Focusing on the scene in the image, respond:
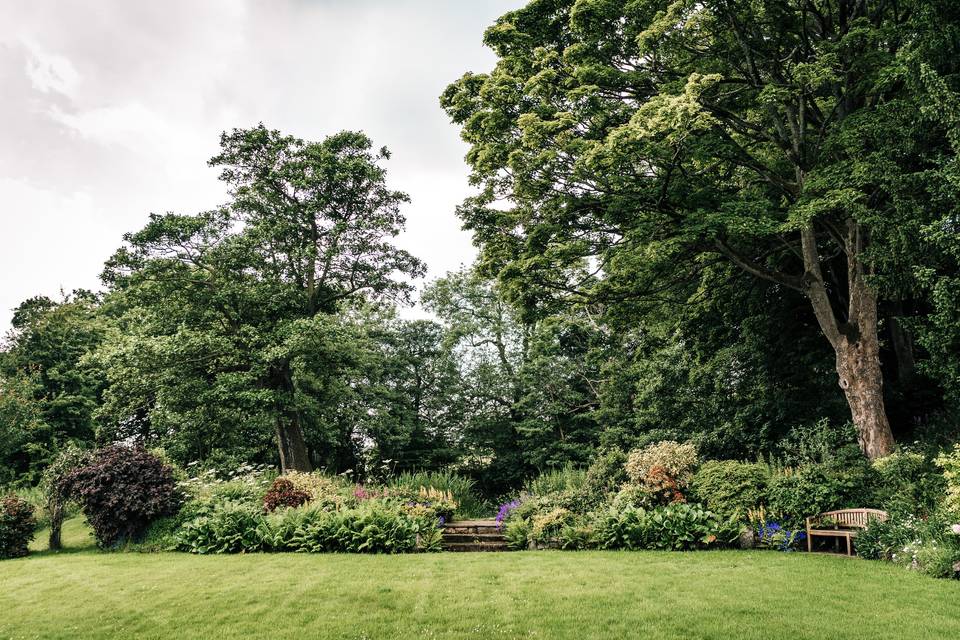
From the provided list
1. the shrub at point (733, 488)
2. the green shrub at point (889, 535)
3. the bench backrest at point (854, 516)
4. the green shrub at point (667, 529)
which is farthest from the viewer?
the shrub at point (733, 488)

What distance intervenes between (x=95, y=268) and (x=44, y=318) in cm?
1092

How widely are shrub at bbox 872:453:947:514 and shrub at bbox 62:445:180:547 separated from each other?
13.0 meters

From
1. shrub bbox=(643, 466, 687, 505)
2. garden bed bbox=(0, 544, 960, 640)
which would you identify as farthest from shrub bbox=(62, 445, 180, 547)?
shrub bbox=(643, 466, 687, 505)

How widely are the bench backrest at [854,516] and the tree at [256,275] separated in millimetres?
13352

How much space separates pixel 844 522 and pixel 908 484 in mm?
1075

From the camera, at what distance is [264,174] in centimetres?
1798

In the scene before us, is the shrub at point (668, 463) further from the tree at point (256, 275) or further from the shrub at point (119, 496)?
the tree at point (256, 275)

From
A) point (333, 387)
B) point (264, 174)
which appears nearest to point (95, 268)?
point (264, 174)

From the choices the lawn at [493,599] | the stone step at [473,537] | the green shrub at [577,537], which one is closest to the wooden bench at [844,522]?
the lawn at [493,599]

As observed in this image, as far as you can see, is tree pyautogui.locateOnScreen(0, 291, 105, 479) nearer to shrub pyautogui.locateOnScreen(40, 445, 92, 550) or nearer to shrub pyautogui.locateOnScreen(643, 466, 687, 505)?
shrub pyautogui.locateOnScreen(40, 445, 92, 550)

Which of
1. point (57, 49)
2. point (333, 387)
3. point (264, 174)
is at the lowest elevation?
point (333, 387)

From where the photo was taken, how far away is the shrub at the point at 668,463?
10.0 m

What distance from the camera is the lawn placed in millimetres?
5172

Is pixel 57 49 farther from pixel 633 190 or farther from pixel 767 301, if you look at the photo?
pixel 767 301
